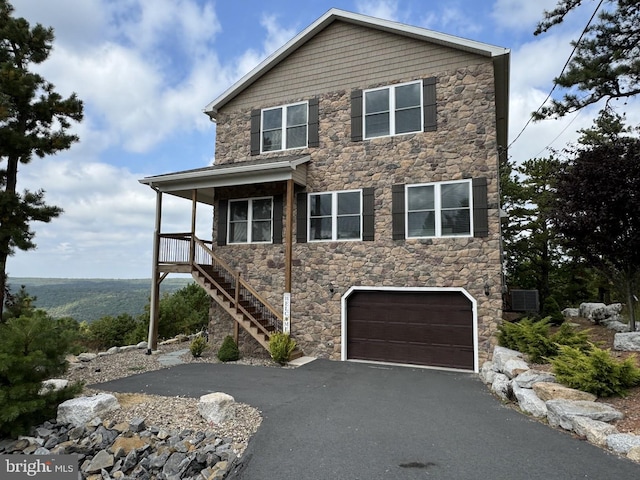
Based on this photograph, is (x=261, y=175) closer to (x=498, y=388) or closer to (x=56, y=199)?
(x=56, y=199)

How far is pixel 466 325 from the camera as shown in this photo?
30.1 feet

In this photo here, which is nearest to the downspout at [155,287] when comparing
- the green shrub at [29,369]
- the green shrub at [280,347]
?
the green shrub at [280,347]

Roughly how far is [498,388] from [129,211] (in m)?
20.5

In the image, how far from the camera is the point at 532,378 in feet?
20.5

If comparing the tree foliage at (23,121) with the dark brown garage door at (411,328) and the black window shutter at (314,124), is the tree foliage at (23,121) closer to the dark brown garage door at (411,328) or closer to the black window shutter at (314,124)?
the black window shutter at (314,124)

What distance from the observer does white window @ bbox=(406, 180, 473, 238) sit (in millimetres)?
9297

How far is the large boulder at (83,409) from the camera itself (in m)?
5.49

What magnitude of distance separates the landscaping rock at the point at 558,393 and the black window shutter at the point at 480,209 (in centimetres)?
398

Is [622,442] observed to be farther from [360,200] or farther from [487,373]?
[360,200]

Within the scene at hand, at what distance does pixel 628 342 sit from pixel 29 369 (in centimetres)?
994

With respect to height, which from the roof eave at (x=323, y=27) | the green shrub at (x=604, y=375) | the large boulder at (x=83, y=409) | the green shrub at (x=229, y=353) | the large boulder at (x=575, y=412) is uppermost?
the roof eave at (x=323, y=27)

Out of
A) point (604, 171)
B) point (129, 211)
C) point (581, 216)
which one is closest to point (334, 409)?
point (581, 216)

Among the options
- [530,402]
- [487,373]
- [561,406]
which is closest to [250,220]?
[487,373]

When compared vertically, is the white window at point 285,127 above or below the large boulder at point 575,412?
above
